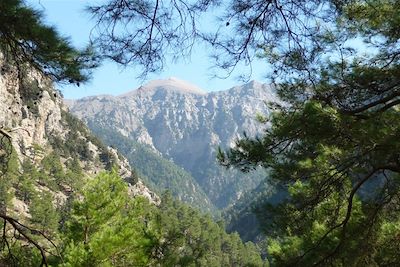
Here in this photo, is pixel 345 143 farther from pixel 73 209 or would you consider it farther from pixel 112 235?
pixel 73 209

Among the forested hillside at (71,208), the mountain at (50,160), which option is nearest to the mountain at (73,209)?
the forested hillside at (71,208)

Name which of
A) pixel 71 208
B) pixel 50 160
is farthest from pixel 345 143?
pixel 50 160

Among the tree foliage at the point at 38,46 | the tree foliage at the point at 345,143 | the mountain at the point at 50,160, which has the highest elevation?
the mountain at the point at 50,160

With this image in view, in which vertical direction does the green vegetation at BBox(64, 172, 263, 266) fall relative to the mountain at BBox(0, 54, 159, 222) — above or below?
below

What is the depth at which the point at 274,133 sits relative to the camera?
5711mm

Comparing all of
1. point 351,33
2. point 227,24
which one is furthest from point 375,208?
point 227,24

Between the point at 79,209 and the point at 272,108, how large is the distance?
7404 mm

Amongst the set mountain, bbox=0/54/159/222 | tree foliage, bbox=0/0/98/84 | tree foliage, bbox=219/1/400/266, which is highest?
mountain, bbox=0/54/159/222

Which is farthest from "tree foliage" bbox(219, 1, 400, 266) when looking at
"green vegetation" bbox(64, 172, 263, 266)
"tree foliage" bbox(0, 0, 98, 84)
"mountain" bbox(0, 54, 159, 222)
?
"mountain" bbox(0, 54, 159, 222)

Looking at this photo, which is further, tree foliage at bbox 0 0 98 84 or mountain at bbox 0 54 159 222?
mountain at bbox 0 54 159 222

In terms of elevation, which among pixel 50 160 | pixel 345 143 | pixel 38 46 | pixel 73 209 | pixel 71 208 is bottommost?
pixel 345 143

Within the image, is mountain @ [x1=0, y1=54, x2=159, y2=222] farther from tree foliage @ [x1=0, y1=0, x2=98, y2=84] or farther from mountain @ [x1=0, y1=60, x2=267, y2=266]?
tree foliage @ [x1=0, y1=0, x2=98, y2=84]

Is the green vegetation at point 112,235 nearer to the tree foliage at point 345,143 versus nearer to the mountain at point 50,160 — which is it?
the tree foliage at point 345,143

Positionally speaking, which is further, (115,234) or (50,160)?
(50,160)
